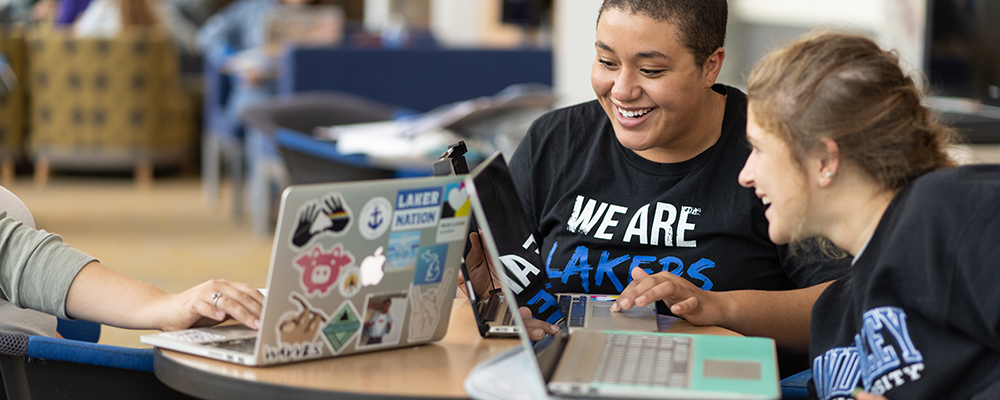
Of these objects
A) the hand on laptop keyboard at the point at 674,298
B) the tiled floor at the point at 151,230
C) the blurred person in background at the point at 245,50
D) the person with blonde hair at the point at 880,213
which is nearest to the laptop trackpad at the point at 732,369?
the person with blonde hair at the point at 880,213

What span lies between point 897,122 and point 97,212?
5131 mm

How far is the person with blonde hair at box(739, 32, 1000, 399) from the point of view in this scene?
0.96 meters

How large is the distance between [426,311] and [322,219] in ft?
0.65

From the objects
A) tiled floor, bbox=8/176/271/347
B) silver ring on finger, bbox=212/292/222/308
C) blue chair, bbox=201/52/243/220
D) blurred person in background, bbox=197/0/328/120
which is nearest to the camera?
silver ring on finger, bbox=212/292/222/308

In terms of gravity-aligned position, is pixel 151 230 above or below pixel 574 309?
below

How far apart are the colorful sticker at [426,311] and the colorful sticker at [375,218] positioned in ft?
0.33

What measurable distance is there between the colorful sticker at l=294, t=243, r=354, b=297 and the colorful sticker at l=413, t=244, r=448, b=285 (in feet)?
0.30

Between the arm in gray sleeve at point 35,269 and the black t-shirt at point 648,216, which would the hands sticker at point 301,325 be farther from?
the black t-shirt at point 648,216

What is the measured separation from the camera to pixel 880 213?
1.08 m

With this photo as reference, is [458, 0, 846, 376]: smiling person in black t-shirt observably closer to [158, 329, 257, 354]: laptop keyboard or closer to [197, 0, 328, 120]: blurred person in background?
[158, 329, 257, 354]: laptop keyboard

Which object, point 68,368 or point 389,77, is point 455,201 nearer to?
point 68,368

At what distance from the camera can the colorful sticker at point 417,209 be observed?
101cm

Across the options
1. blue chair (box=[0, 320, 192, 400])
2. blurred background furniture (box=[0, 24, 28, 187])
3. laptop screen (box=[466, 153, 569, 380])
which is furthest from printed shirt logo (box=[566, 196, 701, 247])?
blurred background furniture (box=[0, 24, 28, 187])

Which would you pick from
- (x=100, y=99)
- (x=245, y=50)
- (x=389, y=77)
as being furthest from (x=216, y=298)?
(x=100, y=99)
